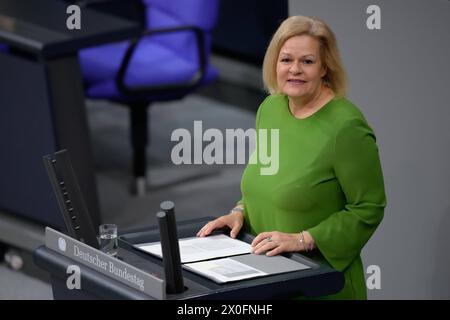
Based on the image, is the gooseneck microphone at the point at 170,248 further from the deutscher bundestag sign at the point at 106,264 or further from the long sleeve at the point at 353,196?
the long sleeve at the point at 353,196

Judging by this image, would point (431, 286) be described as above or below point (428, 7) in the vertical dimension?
below

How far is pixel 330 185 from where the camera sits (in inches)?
104

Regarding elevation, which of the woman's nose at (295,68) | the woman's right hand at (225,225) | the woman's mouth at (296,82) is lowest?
the woman's right hand at (225,225)

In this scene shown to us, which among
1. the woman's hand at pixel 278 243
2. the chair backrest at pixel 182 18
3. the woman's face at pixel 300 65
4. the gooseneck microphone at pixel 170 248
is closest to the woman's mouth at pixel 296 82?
the woman's face at pixel 300 65

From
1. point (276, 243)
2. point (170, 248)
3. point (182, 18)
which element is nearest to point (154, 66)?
point (182, 18)

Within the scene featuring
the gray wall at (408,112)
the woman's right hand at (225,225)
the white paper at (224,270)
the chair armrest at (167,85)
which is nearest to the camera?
the white paper at (224,270)

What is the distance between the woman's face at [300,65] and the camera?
264 cm

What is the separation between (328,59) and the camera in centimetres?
266

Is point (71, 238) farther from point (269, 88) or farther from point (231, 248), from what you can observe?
point (269, 88)

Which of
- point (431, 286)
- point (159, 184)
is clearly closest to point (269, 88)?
point (431, 286)

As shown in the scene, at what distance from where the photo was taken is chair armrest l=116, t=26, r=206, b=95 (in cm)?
536

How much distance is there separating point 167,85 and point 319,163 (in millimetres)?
2857

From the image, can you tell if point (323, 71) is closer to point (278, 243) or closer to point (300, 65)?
point (300, 65)
